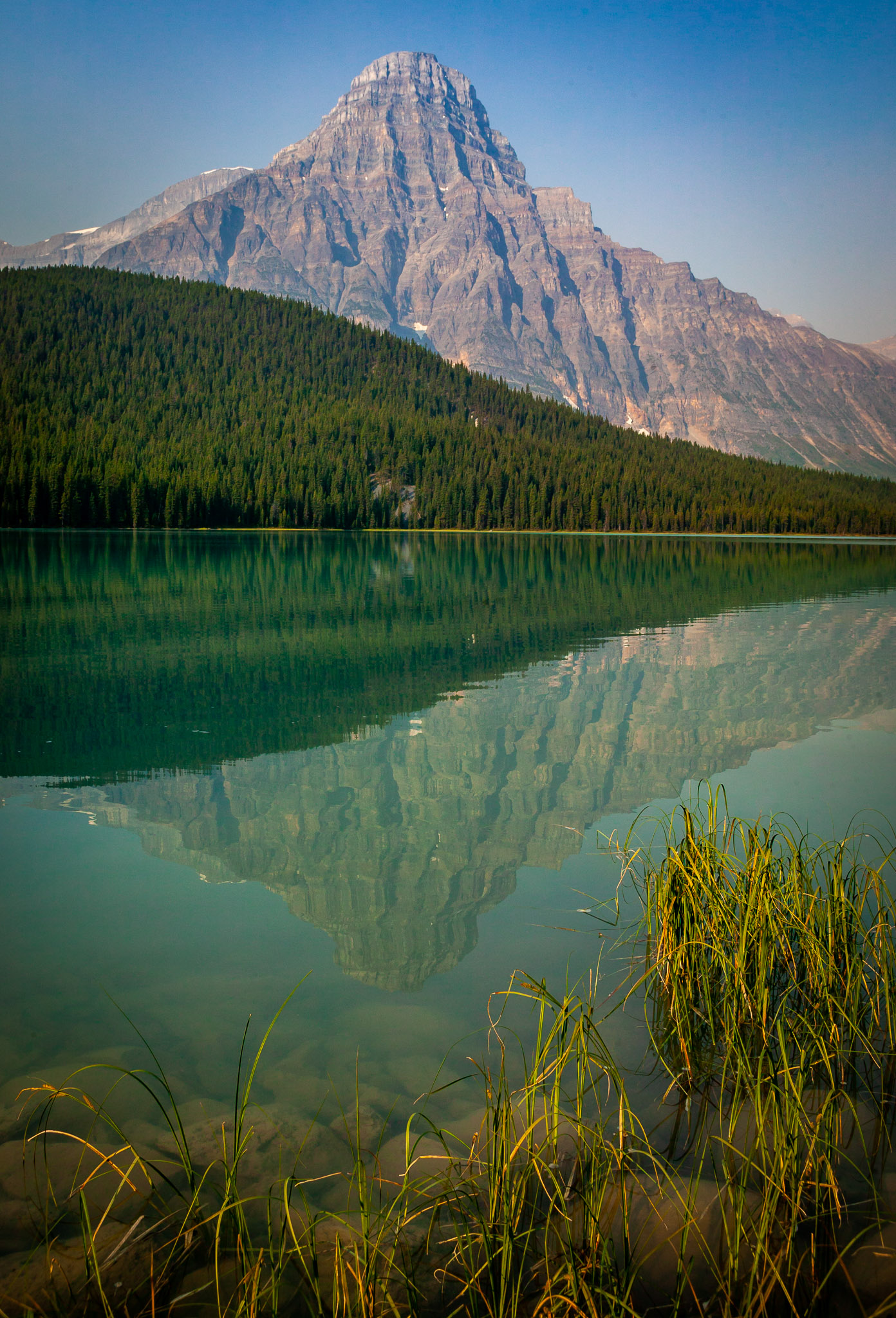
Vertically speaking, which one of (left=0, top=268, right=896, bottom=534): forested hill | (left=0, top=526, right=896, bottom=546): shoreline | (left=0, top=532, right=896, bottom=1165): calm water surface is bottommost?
(left=0, top=532, right=896, bottom=1165): calm water surface

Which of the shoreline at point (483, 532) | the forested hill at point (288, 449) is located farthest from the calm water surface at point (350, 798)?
the forested hill at point (288, 449)

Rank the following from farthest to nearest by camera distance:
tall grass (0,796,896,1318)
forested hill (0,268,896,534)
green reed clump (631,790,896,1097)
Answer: forested hill (0,268,896,534) < green reed clump (631,790,896,1097) < tall grass (0,796,896,1318)

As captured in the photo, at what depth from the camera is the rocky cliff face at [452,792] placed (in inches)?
292

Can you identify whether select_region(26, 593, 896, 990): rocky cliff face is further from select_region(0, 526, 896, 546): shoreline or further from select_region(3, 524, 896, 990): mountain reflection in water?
select_region(0, 526, 896, 546): shoreline

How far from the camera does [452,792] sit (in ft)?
34.3

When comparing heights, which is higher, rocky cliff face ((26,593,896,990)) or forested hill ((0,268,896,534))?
forested hill ((0,268,896,534))

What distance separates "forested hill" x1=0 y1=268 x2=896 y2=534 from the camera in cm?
11231

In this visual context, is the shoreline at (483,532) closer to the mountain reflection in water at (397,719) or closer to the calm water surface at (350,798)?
the mountain reflection in water at (397,719)

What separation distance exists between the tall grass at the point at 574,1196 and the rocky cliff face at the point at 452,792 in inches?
84.3

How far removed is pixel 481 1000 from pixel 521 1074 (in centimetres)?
96

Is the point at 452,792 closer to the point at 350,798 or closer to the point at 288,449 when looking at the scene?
the point at 350,798

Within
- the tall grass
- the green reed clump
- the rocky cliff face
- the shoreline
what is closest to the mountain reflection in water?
the rocky cliff face

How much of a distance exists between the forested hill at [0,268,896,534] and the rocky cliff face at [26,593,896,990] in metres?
100

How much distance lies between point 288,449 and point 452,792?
140 meters
